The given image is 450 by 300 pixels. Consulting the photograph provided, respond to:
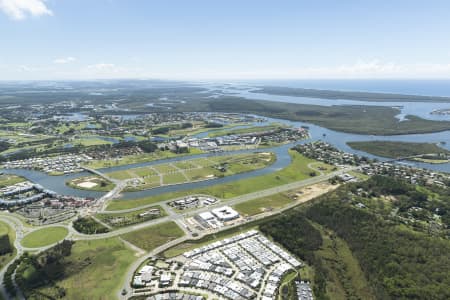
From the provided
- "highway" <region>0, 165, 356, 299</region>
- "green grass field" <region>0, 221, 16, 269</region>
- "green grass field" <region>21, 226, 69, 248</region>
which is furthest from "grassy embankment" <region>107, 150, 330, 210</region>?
"green grass field" <region>0, 221, 16, 269</region>

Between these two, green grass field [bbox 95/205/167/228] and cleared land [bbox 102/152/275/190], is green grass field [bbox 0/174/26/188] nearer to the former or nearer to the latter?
cleared land [bbox 102/152/275/190]

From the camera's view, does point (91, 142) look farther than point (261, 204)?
Yes

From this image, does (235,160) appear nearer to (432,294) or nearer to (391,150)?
(391,150)

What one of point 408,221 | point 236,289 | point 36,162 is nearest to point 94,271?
point 236,289

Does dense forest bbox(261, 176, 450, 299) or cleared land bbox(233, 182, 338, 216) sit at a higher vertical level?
dense forest bbox(261, 176, 450, 299)

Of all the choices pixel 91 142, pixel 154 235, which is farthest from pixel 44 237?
pixel 91 142

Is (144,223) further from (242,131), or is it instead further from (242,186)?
(242,131)
